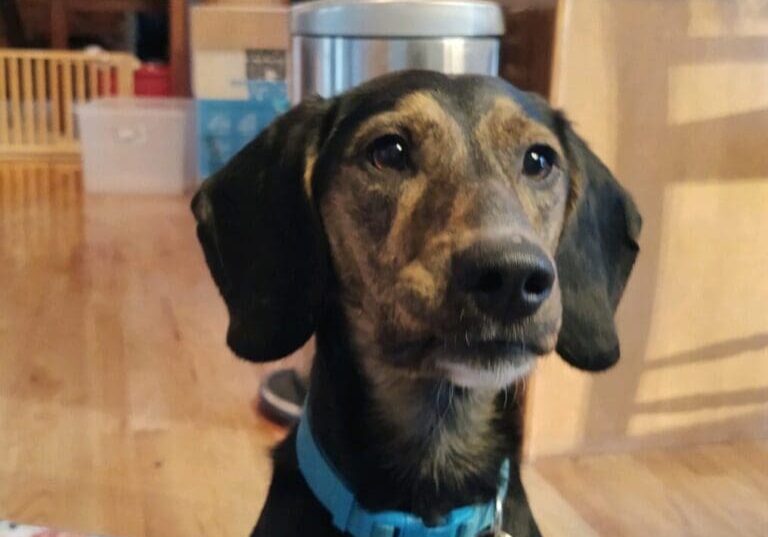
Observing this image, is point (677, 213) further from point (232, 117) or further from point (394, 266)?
point (232, 117)

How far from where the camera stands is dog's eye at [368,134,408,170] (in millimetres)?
1266

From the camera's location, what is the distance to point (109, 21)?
5562mm

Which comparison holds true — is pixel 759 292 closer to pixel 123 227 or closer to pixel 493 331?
pixel 493 331

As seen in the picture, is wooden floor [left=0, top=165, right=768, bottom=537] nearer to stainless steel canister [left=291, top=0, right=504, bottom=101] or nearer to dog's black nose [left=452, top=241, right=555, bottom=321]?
stainless steel canister [left=291, top=0, right=504, bottom=101]

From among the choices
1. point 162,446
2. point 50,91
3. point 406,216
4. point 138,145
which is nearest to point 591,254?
point 406,216

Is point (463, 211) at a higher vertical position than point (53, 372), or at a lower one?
higher

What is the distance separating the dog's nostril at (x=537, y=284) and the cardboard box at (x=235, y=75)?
352cm

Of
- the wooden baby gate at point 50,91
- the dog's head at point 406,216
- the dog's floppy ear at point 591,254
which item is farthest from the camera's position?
the wooden baby gate at point 50,91

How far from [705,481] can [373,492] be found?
1.23 m

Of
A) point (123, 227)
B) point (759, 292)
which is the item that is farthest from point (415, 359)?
point (123, 227)

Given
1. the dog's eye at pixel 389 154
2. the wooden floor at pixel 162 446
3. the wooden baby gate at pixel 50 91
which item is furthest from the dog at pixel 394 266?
the wooden baby gate at pixel 50 91

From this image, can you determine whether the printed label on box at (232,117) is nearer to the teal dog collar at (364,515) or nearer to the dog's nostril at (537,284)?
the teal dog collar at (364,515)

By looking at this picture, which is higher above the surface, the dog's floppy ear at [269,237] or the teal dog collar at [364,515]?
the dog's floppy ear at [269,237]

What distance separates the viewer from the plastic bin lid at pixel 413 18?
79.0 inches
